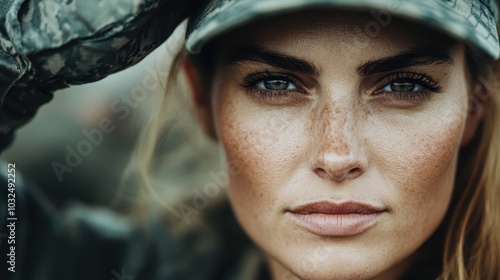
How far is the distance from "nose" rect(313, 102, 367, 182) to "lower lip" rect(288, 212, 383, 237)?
0.09 meters

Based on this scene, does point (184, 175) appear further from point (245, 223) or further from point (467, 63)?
point (467, 63)

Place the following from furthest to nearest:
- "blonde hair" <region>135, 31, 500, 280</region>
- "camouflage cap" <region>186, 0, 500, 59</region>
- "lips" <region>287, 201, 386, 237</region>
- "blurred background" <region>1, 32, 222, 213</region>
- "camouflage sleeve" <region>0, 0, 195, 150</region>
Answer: "blurred background" <region>1, 32, 222, 213</region>, "blonde hair" <region>135, 31, 500, 280</region>, "lips" <region>287, 201, 386, 237</region>, "camouflage sleeve" <region>0, 0, 195, 150</region>, "camouflage cap" <region>186, 0, 500, 59</region>

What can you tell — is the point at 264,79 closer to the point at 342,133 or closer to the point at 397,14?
the point at 342,133

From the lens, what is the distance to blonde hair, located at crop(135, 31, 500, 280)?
1.59 meters

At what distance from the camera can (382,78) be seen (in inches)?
54.1

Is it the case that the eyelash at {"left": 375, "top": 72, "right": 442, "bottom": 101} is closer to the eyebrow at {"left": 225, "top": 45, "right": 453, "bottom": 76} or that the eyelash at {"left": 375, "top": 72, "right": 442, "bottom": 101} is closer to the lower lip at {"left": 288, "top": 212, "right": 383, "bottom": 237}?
the eyebrow at {"left": 225, "top": 45, "right": 453, "bottom": 76}

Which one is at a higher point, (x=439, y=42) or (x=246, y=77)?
(x=439, y=42)

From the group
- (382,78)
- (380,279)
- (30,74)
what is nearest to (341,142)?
(382,78)

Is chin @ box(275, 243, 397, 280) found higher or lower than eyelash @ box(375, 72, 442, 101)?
lower

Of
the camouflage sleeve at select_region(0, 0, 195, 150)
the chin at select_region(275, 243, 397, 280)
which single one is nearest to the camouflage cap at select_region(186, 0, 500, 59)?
the camouflage sleeve at select_region(0, 0, 195, 150)

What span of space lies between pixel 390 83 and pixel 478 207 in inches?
17.0

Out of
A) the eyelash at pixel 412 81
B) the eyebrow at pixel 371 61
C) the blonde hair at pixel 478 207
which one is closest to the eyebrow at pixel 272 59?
the eyebrow at pixel 371 61

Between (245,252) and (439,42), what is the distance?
953 mm

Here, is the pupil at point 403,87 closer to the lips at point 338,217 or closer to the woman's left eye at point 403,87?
the woman's left eye at point 403,87
